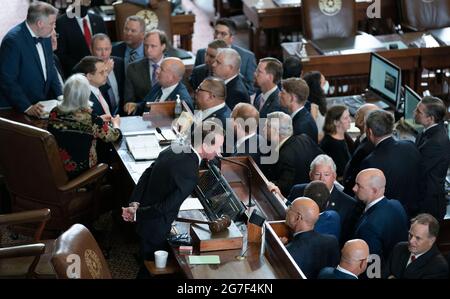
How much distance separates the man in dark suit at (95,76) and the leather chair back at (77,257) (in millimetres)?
2106

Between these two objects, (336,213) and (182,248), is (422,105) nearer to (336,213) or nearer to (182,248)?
(336,213)

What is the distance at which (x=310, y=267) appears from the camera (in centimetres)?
493

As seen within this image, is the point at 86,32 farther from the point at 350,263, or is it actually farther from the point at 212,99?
the point at 350,263

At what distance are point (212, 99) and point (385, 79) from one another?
182cm

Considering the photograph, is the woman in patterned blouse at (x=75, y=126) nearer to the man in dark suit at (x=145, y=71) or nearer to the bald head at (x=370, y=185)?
the man in dark suit at (x=145, y=71)

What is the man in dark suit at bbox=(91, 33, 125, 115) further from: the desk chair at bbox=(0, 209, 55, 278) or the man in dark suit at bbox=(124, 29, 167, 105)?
the desk chair at bbox=(0, 209, 55, 278)

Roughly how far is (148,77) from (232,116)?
4.47 feet

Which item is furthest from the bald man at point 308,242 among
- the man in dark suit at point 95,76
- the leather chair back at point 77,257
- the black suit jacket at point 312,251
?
the man in dark suit at point 95,76

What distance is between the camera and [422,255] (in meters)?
5.18

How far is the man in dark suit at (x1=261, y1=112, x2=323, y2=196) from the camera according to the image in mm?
6074

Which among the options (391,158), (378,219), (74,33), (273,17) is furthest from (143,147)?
(273,17)

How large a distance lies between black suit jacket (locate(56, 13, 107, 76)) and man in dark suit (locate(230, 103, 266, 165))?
8.18ft

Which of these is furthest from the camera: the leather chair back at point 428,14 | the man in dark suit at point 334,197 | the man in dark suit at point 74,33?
the leather chair back at point 428,14

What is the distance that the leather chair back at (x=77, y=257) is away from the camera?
4.32 m
